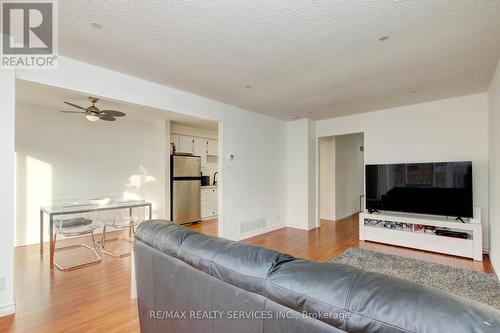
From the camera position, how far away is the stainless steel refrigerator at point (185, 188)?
5.48 meters

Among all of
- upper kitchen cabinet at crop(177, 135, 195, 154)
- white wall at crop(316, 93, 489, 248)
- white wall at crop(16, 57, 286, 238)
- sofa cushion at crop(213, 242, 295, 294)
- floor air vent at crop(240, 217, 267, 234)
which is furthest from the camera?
upper kitchen cabinet at crop(177, 135, 195, 154)

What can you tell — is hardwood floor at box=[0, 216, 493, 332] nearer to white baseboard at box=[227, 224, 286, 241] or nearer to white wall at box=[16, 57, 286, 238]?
white baseboard at box=[227, 224, 286, 241]

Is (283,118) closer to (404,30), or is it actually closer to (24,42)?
(404,30)

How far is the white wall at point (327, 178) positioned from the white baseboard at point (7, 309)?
578 cm

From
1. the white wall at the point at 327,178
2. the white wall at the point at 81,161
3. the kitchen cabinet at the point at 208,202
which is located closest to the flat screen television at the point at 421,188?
the white wall at the point at 327,178

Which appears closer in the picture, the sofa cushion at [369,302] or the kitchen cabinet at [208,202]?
the sofa cushion at [369,302]

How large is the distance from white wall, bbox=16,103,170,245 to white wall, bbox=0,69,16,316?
259 cm

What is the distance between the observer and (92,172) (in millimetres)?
4871

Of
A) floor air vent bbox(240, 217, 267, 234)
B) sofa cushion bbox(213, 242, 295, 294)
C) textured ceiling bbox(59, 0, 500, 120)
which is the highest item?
textured ceiling bbox(59, 0, 500, 120)

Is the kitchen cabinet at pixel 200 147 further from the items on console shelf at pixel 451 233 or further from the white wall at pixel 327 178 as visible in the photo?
the items on console shelf at pixel 451 233

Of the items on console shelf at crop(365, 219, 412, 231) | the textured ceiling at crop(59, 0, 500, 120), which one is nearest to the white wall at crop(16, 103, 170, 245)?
the textured ceiling at crop(59, 0, 500, 120)

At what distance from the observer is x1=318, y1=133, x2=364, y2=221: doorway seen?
6352mm

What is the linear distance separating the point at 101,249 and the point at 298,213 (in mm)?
3794

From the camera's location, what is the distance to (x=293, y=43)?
7.38 feet
